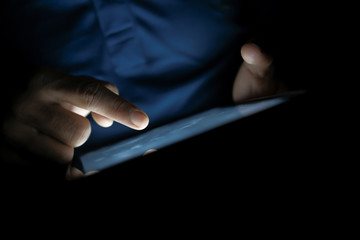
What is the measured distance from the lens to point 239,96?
575mm

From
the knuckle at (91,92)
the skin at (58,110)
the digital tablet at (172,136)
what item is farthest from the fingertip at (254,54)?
the knuckle at (91,92)

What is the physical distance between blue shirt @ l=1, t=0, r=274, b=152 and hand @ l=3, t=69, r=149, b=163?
0.47 feet

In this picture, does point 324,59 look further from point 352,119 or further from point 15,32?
point 15,32

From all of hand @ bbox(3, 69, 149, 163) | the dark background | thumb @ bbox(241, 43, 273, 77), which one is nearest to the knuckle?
hand @ bbox(3, 69, 149, 163)

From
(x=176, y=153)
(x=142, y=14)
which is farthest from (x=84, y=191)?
(x=142, y=14)

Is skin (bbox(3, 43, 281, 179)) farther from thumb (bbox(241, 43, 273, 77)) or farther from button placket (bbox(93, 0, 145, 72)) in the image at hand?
button placket (bbox(93, 0, 145, 72))

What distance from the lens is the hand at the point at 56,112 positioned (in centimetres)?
35

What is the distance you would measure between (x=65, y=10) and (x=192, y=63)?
322mm

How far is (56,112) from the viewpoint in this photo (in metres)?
0.38

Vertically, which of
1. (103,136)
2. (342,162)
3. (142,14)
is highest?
(142,14)

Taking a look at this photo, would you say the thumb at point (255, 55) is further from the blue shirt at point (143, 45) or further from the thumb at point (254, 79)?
the blue shirt at point (143, 45)

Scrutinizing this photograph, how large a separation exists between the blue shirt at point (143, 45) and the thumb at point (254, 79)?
0.23ft

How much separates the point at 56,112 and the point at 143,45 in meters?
0.27

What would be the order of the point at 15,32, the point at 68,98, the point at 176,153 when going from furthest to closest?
the point at 15,32, the point at 68,98, the point at 176,153
